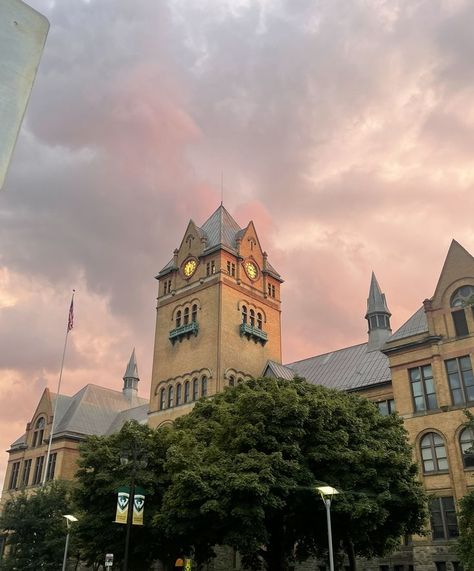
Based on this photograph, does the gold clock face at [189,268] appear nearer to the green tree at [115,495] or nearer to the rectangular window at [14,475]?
the green tree at [115,495]

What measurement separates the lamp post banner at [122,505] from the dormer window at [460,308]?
25806mm

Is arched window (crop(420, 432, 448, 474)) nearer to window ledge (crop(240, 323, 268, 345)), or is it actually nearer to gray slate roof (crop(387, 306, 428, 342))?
gray slate roof (crop(387, 306, 428, 342))

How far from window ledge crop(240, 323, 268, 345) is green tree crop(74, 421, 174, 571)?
25.1 meters

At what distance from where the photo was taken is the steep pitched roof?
6325 cm

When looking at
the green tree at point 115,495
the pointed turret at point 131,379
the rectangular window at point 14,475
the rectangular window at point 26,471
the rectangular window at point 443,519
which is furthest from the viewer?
the pointed turret at point 131,379

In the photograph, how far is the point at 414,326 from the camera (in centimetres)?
4394

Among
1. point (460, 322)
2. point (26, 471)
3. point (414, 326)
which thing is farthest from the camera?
point (26, 471)

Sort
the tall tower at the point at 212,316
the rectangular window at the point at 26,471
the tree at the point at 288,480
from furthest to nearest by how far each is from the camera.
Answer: the rectangular window at the point at 26,471 → the tall tower at the point at 212,316 → the tree at the point at 288,480

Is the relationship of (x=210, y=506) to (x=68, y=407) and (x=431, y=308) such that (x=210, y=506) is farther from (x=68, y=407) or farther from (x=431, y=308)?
(x=68, y=407)

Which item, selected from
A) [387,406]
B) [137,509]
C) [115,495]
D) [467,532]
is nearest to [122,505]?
[137,509]

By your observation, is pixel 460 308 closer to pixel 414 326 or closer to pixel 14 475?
pixel 414 326

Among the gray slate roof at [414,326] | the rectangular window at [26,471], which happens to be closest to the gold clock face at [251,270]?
the gray slate roof at [414,326]

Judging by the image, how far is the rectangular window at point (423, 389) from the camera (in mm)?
40281

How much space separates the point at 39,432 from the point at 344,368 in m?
44.7
